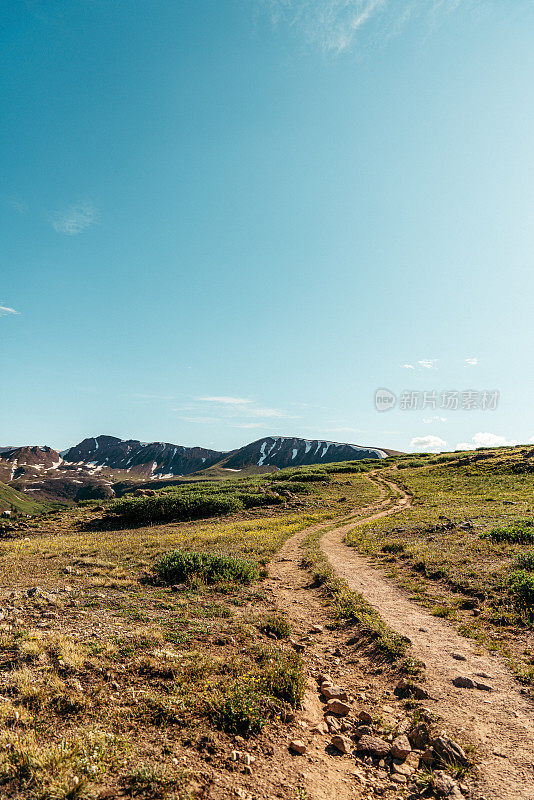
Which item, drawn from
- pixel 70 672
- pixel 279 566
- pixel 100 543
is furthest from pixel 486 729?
pixel 100 543

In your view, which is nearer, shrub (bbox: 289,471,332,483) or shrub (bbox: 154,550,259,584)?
shrub (bbox: 154,550,259,584)

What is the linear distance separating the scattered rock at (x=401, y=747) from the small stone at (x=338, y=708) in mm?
1084

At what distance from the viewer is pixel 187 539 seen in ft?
72.4

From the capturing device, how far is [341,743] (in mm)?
5777

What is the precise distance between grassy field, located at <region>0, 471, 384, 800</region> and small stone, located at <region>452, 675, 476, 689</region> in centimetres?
321

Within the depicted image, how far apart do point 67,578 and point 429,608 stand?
13017 millimetres

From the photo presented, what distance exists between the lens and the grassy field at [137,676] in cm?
461

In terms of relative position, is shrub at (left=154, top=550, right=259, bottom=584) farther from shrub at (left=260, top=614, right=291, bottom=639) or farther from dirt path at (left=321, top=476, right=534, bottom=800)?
dirt path at (left=321, top=476, right=534, bottom=800)

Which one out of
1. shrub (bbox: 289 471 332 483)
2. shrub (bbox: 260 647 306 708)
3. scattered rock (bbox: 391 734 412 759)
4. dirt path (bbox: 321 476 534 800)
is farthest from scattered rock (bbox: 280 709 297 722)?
shrub (bbox: 289 471 332 483)

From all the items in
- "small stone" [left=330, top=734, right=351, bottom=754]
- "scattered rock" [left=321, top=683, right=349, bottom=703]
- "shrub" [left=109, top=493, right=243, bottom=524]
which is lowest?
"shrub" [left=109, top=493, right=243, bottom=524]

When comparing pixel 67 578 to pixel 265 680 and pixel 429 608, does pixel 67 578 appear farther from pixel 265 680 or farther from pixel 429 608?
pixel 429 608

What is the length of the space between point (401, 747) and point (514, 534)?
14.3 m

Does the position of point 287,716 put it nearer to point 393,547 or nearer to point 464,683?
point 464,683

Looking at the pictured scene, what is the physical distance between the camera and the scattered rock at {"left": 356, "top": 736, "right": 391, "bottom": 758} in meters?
5.62
